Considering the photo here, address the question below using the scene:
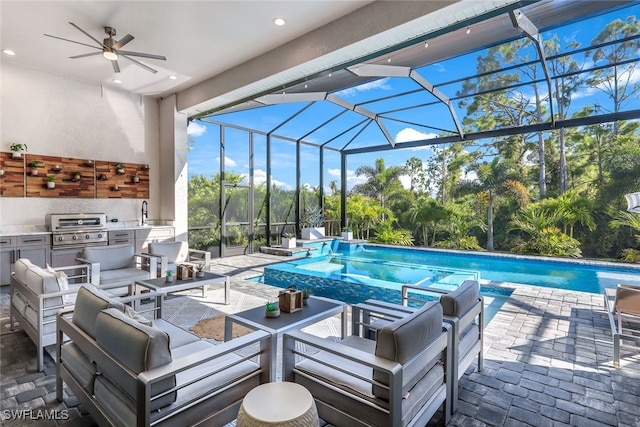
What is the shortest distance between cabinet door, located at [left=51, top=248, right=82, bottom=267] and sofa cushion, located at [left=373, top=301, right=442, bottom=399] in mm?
6089

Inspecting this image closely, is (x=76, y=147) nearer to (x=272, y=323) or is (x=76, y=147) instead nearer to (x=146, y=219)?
(x=146, y=219)

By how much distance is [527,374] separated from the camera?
112 inches

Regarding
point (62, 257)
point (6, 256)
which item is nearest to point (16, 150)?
point (6, 256)

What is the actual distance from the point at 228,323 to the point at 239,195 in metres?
6.82

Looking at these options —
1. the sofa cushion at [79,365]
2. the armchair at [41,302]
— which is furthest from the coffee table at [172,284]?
the sofa cushion at [79,365]

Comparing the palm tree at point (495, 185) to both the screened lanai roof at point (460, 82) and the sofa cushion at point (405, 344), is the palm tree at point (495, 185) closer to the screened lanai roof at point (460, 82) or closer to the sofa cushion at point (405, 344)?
the screened lanai roof at point (460, 82)

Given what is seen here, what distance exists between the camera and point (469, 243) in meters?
11.1

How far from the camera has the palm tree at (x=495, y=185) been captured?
35.3 feet

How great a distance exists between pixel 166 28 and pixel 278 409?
16.6ft

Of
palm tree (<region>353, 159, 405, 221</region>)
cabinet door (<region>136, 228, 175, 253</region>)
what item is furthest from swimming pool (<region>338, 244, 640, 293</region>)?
cabinet door (<region>136, 228, 175, 253</region>)

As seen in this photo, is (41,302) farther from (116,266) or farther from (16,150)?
(16,150)

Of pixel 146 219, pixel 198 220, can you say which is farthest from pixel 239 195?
pixel 146 219

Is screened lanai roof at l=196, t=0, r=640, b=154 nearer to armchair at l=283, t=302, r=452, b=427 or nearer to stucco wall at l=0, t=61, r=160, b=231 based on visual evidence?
stucco wall at l=0, t=61, r=160, b=231

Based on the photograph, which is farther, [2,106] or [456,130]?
[456,130]
